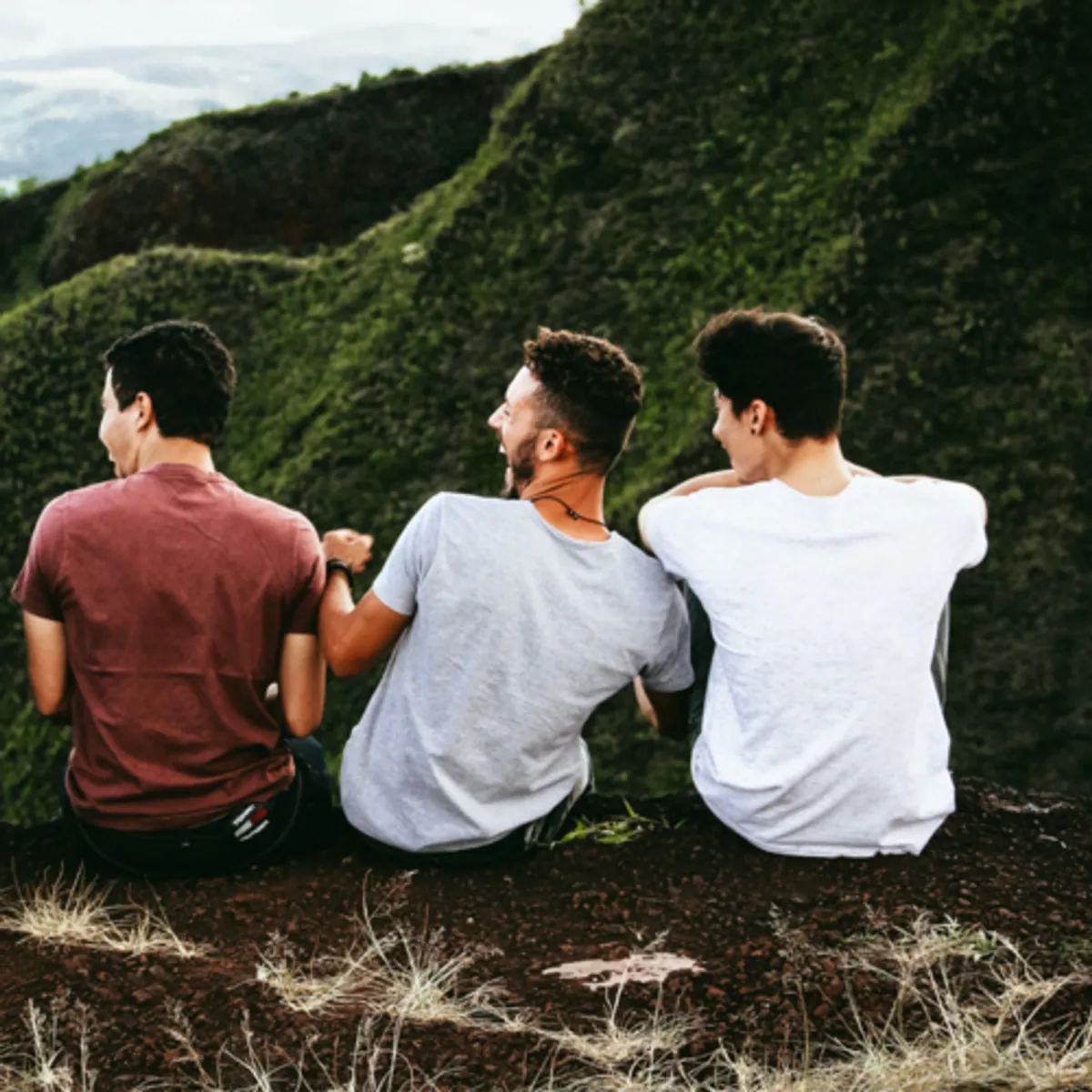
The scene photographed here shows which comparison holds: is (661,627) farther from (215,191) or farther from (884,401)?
(215,191)

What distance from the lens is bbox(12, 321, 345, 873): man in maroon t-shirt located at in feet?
12.4

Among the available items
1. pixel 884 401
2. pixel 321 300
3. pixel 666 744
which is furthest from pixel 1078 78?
pixel 321 300

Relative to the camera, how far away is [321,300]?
47.4 feet

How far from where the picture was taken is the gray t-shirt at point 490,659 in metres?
3.66

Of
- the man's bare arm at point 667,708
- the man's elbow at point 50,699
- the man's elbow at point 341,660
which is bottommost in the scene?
the man's bare arm at point 667,708

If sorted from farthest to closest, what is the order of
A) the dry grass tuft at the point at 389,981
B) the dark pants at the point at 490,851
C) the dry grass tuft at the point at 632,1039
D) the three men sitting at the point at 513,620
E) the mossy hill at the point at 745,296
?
the mossy hill at the point at 745,296
the dark pants at the point at 490,851
the three men sitting at the point at 513,620
the dry grass tuft at the point at 389,981
the dry grass tuft at the point at 632,1039

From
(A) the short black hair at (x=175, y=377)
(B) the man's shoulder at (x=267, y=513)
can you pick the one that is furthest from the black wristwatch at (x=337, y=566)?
A: (A) the short black hair at (x=175, y=377)

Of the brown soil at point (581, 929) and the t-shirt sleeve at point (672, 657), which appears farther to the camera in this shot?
the t-shirt sleeve at point (672, 657)

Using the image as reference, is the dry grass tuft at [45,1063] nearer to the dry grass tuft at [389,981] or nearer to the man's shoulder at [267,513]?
the dry grass tuft at [389,981]

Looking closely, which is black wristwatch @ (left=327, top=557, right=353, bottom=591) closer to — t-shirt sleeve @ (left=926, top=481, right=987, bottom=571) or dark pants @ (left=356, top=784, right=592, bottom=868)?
dark pants @ (left=356, top=784, right=592, bottom=868)

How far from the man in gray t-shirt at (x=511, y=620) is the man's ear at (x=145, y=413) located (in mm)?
688

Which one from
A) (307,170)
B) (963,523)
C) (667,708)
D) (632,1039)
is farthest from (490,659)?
(307,170)

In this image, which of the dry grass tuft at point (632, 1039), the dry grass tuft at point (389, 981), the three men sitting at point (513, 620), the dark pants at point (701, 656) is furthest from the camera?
the dark pants at point (701, 656)

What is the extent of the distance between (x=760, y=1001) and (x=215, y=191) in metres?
18.8
